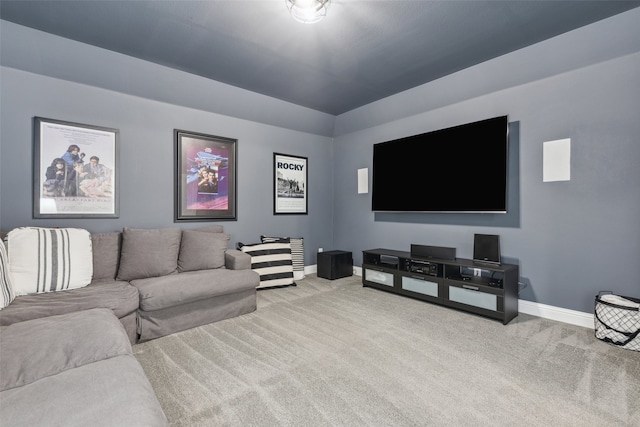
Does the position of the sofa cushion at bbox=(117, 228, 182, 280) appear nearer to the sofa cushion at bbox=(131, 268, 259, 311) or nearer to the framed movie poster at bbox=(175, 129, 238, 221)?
the sofa cushion at bbox=(131, 268, 259, 311)

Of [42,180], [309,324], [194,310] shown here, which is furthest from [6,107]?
[309,324]

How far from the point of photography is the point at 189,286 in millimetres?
2646

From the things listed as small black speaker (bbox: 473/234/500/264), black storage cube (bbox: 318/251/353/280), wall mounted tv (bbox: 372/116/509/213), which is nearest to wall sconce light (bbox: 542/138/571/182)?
wall mounted tv (bbox: 372/116/509/213)

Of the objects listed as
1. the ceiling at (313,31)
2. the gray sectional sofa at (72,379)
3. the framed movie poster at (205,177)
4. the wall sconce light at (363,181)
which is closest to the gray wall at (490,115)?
the framed movie poster at (205,177)

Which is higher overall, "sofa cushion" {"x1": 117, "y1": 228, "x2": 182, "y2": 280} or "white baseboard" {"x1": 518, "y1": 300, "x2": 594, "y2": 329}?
"sofa cushion" {"x1": 117, "y1": 228, "x2": 182, "y2": 280}

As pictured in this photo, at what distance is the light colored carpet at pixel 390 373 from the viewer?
1544mm

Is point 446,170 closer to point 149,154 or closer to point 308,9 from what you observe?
point 308,9

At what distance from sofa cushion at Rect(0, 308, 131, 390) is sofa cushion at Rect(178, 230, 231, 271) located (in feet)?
4.63

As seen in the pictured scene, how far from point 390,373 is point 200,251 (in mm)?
2345

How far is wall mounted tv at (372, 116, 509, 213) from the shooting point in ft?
10.3

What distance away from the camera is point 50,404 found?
97 cm

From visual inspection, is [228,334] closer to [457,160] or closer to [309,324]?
[309,324]

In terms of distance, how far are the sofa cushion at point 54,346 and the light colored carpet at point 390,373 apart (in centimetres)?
50

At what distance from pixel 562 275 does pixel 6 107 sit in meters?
5.59
